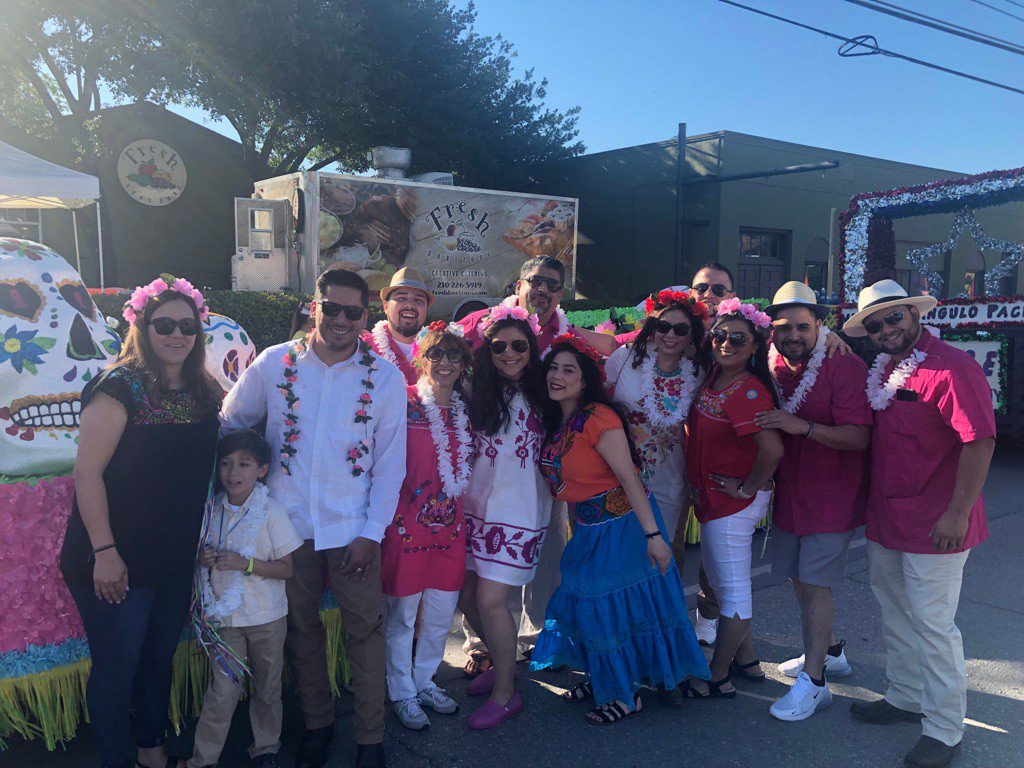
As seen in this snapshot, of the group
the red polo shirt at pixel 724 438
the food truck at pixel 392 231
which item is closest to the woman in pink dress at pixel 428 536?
the red polo shirt at pixel 724 438

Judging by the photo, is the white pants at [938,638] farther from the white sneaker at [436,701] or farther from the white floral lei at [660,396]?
the white sneaker at [436,701]

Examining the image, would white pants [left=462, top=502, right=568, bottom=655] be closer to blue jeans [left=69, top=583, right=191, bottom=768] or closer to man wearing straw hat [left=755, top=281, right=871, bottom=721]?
man wearing straw hat [left=755, top=281, right=871, bottom=721]

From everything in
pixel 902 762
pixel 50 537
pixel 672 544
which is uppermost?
pixel 50 537

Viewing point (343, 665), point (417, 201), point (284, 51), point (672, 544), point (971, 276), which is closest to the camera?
point (343, 665)

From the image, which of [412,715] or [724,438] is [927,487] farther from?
[412,715]

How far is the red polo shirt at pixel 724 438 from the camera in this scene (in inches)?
123

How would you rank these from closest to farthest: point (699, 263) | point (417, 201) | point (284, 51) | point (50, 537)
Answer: point (50, 537)
point (417, 201)
point (284, 51)
point (699, 263)

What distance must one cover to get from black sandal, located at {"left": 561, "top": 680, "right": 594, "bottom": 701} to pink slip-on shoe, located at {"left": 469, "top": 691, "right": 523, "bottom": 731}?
0.80 feet

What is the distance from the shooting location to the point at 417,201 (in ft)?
41.5

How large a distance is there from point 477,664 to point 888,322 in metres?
2.38

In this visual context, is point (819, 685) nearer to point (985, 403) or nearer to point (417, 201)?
point (985, 403)

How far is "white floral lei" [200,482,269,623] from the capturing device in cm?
266

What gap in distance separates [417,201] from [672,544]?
399 inches

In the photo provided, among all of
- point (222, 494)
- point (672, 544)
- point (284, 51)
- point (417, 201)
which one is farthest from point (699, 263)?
point (222, 494)
